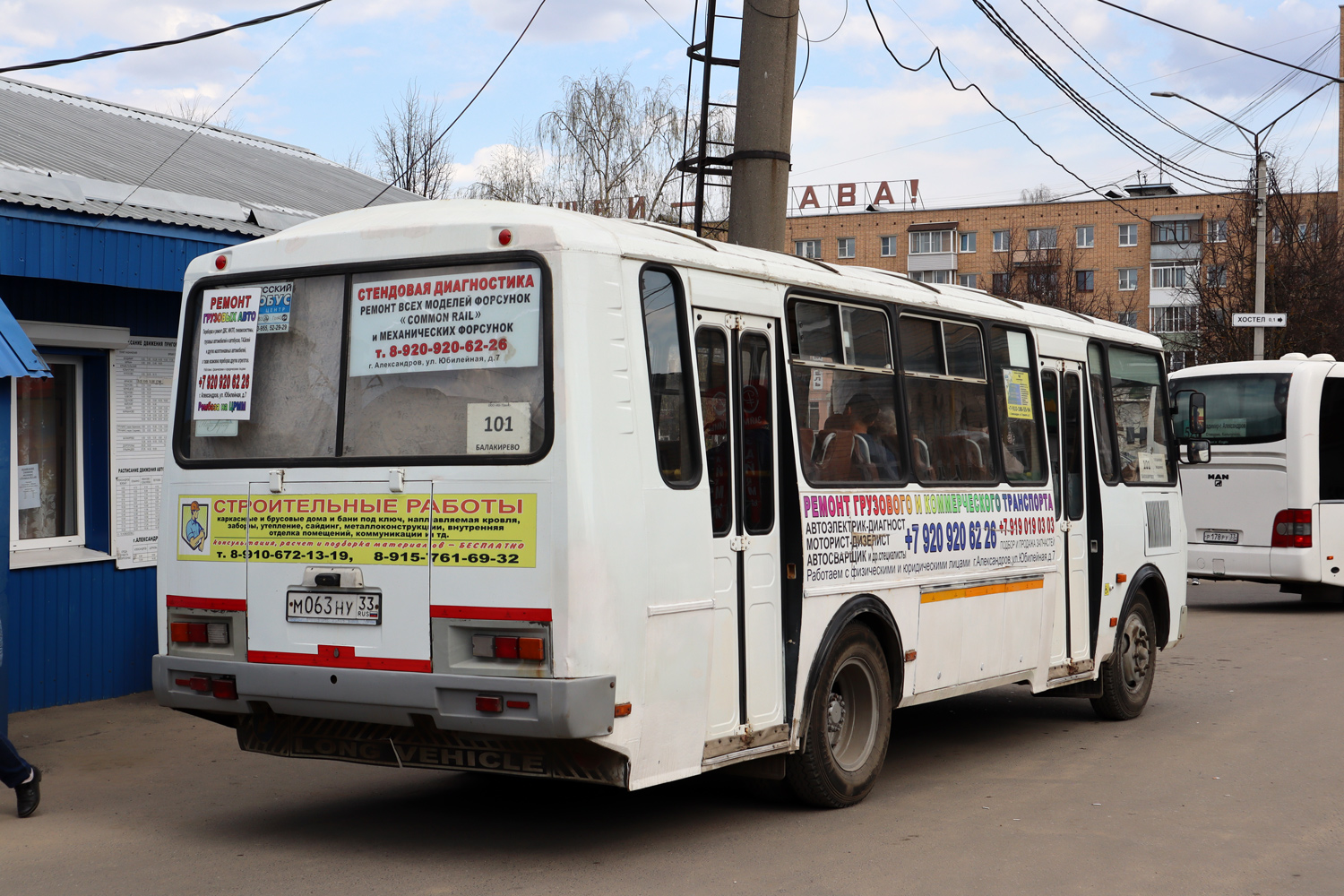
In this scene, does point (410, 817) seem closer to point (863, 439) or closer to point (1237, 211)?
point (863, 439)

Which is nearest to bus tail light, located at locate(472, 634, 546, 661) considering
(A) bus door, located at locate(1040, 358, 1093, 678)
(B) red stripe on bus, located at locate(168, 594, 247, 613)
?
(B) red stripe on bus, located at locate(168, 594, 247, 613)

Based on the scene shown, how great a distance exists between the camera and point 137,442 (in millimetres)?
10820

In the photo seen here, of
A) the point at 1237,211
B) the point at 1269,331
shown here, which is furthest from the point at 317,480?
the point at 1237,211

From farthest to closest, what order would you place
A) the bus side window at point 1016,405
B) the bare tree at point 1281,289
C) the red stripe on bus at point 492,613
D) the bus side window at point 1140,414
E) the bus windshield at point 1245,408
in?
the bare tree at point 1281,289
the bus windshield at point 1245,408
the bus side window at point 1140,414
the bus side window at point 1016,405
the red stripe on bus at point 492,613

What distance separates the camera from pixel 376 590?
238 inches

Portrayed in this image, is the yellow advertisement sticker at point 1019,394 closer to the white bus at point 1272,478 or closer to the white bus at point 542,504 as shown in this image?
the white bus at point 542,504

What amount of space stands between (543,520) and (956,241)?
81.6 m

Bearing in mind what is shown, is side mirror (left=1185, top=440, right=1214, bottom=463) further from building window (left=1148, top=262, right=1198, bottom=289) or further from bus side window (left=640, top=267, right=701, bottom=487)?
building window (left=1148, top=262, right=1198, bottom=289)

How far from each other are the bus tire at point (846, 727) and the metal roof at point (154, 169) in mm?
6008

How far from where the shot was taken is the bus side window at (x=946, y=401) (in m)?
8.13

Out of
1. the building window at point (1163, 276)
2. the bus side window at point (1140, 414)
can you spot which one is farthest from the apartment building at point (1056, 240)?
the bus side window at point (1140, 414)

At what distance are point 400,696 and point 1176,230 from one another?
7687 centimetres

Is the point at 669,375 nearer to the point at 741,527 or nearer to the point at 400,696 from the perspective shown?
the point at 741,527

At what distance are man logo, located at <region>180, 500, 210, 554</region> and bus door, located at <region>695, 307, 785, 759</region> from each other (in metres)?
2.29
